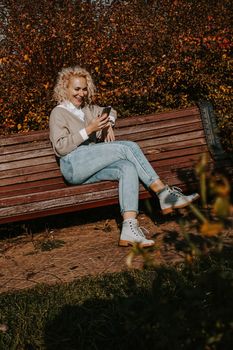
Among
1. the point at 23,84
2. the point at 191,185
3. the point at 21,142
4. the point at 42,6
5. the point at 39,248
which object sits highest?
the point at 42,6

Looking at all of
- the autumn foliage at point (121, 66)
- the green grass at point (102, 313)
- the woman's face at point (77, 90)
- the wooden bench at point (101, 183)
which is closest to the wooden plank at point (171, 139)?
the wooden bench at point (101, 183)

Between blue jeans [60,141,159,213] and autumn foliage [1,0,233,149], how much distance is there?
169 centimetres

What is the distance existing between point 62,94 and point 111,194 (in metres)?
1.10

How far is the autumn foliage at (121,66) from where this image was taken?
20.6ft

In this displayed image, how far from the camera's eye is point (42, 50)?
22.8ft

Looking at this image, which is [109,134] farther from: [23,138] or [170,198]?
[170,198]

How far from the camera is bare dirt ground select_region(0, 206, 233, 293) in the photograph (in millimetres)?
3549

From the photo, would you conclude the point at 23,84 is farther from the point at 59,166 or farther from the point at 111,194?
the point at 111,194

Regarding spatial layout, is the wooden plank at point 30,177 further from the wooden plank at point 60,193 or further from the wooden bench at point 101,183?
the wooden plank at point 60,193

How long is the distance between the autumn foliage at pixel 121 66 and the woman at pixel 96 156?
1.65 meters

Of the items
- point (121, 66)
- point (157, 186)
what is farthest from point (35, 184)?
point (121, 66)

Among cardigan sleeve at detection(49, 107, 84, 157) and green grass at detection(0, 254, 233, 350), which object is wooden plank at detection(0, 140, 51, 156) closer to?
cardigan sleeve at detection(49, 107, 84, 157)

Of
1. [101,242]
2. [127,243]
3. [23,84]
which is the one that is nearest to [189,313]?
[127,243]

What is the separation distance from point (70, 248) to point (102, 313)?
162cm
